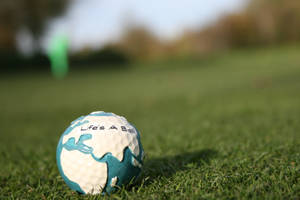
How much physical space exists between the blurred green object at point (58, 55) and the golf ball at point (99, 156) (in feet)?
64.5

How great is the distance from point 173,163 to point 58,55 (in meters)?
22.0

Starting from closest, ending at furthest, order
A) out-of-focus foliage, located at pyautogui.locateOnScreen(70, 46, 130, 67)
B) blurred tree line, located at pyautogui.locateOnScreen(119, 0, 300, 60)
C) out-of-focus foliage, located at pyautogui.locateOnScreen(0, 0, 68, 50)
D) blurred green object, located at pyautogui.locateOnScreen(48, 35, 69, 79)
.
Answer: blurred green object, located at pyautogui.locateOnScreen(48, 35, 69, 79)
out-of-focus foliage, located at pyautogui.locateOnScreen(70, 46, 130, 67)
out-of-focus foliage, located at pyautogui.locateOnScreen(0, 0, 68, 50)
blurred tree line, located at pyautogui.locateOnScreen(119, 0, 300, 60)

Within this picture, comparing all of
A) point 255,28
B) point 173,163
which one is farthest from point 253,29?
point 173,163

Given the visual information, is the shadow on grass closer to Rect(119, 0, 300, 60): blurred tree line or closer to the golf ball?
the golf ball

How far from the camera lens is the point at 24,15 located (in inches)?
1240

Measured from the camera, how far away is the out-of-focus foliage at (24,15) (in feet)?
102

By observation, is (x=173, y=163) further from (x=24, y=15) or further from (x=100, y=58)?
(x=24, y=15)

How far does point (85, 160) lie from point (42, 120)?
5368 mm

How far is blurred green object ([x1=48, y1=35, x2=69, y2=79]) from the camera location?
21480 millimetres

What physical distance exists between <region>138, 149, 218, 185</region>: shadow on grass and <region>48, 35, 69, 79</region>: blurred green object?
19.0 meters

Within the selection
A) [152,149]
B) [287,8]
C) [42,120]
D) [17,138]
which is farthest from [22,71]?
[287,8]

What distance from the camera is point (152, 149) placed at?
372 centimetres

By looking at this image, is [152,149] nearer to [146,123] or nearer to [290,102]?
[146,123]

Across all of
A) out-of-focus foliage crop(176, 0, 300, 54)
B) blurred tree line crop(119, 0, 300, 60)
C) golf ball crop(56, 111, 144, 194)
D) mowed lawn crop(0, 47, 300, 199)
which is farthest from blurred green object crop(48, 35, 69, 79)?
golf ball crop(56, 111, 144, 194)
